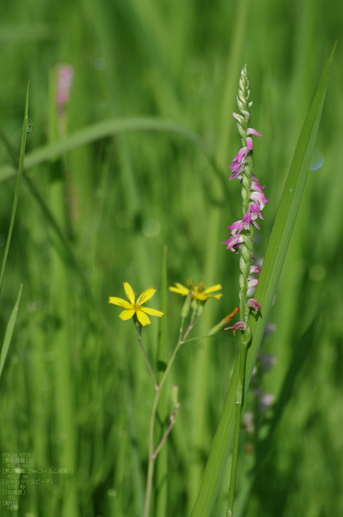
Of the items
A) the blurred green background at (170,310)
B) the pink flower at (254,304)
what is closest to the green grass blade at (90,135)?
the blurred green background at (170,310)

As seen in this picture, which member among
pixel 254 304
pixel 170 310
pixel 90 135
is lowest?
pixel 254 304

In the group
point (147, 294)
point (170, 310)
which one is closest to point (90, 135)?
point (147, 294)

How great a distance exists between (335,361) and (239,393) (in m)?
0.75

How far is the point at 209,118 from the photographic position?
52.7 inches

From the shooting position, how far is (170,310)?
113 cm

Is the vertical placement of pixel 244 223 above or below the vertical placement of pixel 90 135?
below

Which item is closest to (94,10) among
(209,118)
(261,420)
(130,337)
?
(209,118)

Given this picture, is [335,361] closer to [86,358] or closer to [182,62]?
[86,358]

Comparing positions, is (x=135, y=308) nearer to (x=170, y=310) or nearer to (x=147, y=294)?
(x=147, y=294)

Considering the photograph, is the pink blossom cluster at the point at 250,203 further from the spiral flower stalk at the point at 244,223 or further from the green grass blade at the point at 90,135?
the green grass blade at the point at 90,135

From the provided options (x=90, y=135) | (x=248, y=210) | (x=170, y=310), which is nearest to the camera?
(x=248, y=210)

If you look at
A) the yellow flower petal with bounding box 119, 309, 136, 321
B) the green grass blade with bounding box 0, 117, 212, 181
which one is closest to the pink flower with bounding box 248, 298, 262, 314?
the yellow flower petal with bounding box 119, 309, 136, 321

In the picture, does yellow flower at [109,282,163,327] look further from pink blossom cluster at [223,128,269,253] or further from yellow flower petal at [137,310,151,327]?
pink blossom cluster at [223,128,269,253]

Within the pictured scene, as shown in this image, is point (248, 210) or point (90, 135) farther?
point (90, 135)
